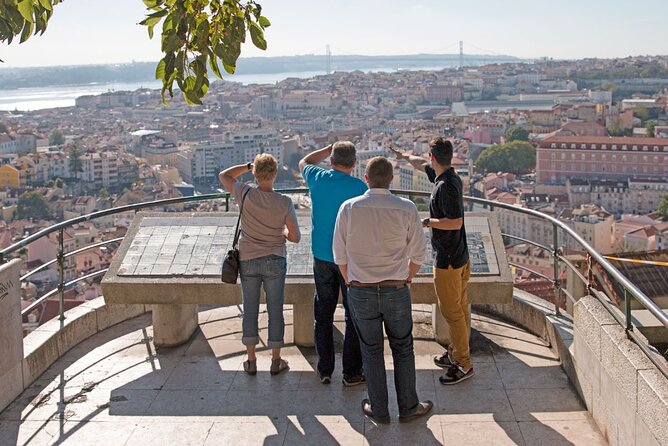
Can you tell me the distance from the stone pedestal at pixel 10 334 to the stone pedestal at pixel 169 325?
0.68 meters

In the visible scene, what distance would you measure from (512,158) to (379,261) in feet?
248

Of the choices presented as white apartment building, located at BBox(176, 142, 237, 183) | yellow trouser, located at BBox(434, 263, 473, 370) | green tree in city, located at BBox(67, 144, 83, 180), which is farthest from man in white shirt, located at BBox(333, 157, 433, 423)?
white apartment building, located at BBox(176, 142, 237, 183)

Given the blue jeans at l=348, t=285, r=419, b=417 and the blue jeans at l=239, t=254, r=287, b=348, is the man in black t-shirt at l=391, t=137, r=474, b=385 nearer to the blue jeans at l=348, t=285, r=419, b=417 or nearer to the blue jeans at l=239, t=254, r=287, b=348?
the blue jeans at l=348, t=285, r=419, b=417

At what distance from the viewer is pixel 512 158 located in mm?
76562

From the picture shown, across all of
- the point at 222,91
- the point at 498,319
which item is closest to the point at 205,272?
the point at 498,319

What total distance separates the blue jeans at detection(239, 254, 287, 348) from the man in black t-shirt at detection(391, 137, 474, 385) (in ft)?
2.08

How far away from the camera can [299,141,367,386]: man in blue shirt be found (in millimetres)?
3316

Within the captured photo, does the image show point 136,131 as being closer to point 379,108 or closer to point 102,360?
point 379,108

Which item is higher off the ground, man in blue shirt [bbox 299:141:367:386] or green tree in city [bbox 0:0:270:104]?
green tree in city [bbox 0:0:270:104]

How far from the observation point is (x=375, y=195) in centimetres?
294

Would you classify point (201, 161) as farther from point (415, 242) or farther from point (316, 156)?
point (415, 242)

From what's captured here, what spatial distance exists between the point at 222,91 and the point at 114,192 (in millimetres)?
92207

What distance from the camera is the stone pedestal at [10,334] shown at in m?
3.29

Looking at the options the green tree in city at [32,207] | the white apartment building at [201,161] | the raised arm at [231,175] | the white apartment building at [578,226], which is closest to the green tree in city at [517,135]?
the white apartment building at [201,161]
